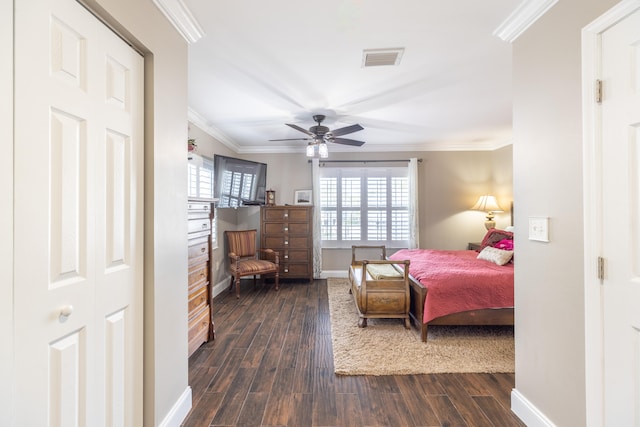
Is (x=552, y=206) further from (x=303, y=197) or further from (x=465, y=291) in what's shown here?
(x=303, y=197)

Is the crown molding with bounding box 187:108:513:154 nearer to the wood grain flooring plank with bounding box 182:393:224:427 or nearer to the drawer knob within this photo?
Answer: the wood grain flooring plank with bounding box 182:393:224:427

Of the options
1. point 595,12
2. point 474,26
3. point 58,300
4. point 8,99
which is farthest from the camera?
point 474,26

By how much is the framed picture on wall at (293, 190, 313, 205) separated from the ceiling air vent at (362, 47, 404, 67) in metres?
3.26

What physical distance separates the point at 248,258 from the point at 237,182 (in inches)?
53.6

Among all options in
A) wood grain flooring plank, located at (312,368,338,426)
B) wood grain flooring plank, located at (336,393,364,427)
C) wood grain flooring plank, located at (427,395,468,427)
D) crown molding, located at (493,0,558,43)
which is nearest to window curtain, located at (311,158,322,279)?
wood grain flooring plank, located at (312,368,338,426)

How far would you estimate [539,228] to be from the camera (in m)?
1.59

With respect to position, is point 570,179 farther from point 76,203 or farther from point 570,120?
point 76,203

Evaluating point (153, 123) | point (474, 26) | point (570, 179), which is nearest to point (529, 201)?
point (570, 179)

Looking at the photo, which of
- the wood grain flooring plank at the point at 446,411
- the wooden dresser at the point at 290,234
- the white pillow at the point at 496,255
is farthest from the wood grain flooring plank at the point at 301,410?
the wooden dresser at the point at 290,234

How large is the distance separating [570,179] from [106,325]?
2307 millimetres

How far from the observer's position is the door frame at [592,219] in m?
1.26

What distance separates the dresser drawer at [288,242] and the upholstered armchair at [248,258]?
170 millimetres

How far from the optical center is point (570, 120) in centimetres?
140

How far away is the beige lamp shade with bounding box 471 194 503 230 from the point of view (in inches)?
196
